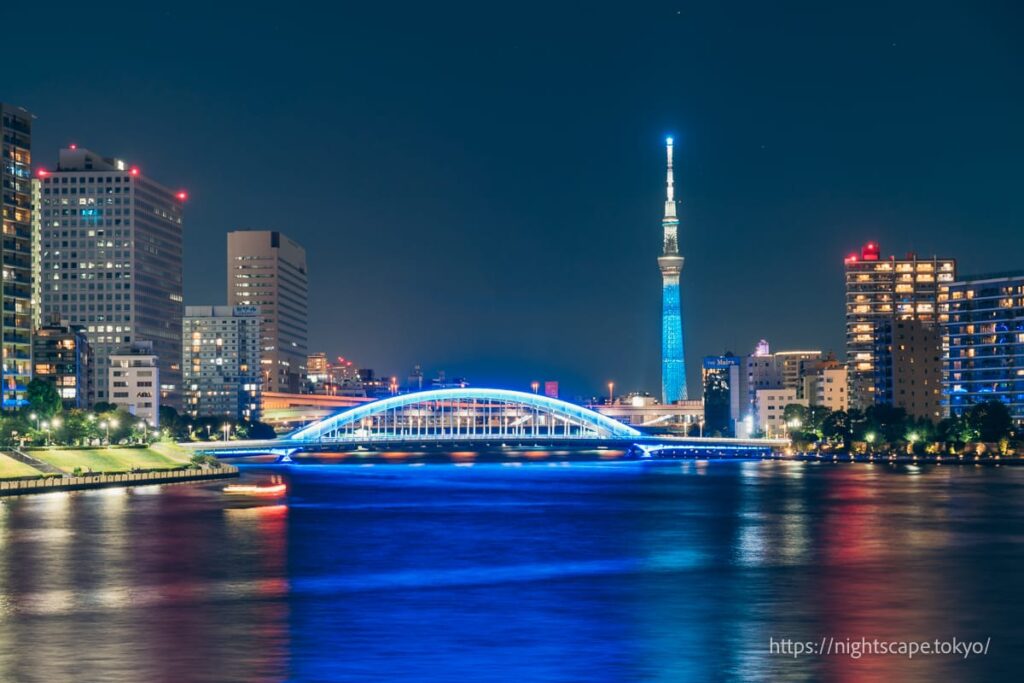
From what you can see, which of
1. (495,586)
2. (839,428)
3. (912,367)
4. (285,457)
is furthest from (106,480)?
(912,367)

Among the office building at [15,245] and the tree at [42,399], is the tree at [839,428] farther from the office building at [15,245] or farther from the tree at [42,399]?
the office building at [15,245]

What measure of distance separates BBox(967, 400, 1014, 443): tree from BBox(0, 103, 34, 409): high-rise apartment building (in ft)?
282

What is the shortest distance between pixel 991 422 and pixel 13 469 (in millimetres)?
90458

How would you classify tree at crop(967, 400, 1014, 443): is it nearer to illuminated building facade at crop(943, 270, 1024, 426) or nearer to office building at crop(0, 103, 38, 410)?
illuminated building facade at crop(943, 270, 1024, 426)

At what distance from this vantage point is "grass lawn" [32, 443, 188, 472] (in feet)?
339

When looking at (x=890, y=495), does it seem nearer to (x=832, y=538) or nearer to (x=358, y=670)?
(x=832, y=538)

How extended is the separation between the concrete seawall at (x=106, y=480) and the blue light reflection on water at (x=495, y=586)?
3394 mm

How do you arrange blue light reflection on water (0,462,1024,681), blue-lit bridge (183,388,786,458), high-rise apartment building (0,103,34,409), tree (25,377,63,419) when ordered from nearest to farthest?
blue light reflection on water (0,462,1024,681) < tree (25,377,63,419) < high-rise apartment building (0,103,34,409) < blue-lit bridge (183,388,786,458)

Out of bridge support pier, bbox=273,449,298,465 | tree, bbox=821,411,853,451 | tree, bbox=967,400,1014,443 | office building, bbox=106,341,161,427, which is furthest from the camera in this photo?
office building, bbox=106,341,161,427

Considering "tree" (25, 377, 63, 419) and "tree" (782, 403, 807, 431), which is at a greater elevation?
"tree" (25, 377, 63, 419)

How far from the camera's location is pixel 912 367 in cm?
17875

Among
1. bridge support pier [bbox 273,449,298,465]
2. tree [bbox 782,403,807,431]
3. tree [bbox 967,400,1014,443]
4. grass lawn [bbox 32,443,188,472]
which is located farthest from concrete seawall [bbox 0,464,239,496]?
tree [bbox 782,403,807,431]

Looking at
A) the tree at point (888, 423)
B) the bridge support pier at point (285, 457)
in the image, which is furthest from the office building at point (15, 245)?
the tree at point (888, 423)

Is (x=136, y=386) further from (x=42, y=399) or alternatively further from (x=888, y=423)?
(x=888, y=423)
